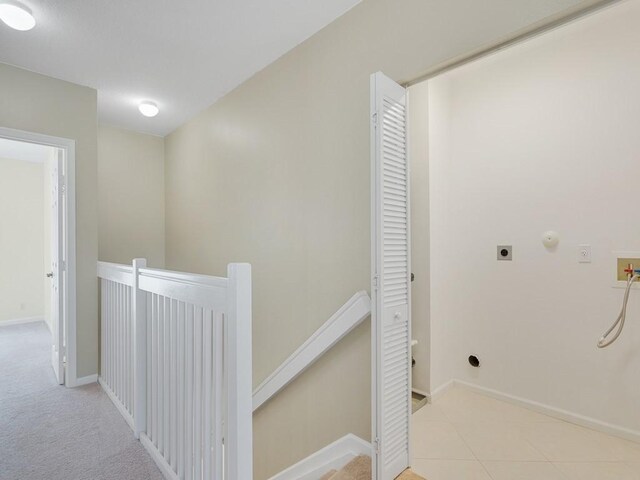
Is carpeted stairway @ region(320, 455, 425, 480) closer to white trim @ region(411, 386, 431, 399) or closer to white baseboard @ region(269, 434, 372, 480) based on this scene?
white baseboard @ region(269, 434, 372, 480)

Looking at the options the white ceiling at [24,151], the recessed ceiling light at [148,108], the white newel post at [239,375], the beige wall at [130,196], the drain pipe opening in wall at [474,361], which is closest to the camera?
the white newel post at [239,375]

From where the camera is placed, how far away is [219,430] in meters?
1.28

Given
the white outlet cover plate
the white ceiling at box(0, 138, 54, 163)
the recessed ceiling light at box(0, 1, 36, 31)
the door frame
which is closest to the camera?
the recessed ceiling light at box(0, 1, 36, 31)

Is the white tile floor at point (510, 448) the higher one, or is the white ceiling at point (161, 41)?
the white ceiling at point (161, 41)

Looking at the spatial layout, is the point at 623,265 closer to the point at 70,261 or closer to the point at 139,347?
the point at 139,347

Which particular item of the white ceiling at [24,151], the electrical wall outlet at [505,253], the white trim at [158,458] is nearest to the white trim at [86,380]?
the white trim at [158,458]

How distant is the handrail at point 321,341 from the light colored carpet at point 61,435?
818 millimetres

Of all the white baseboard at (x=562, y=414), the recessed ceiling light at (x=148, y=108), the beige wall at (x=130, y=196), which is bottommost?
the white baseboard at (x=562, y=414)

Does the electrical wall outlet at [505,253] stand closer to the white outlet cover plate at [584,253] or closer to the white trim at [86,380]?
the white outlet cover plate at [584,253]

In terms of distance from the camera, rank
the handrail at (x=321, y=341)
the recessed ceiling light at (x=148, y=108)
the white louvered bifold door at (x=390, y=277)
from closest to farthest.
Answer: the white louvered bifold door at (x=390, y=277) < the handrail at (x=321, y=341) < the recessed ceiling light at (x=148, y=108)

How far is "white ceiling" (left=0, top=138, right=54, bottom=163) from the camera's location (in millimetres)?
4094

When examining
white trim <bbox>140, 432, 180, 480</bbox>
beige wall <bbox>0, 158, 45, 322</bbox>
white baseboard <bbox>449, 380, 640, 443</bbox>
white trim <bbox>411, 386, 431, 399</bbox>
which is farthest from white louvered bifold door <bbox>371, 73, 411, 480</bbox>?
beige wall <bbox>0, 158, 45, 322</bbox>

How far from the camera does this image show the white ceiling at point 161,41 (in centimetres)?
192

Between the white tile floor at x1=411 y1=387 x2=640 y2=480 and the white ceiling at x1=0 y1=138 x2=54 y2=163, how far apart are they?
5194 millimetres
